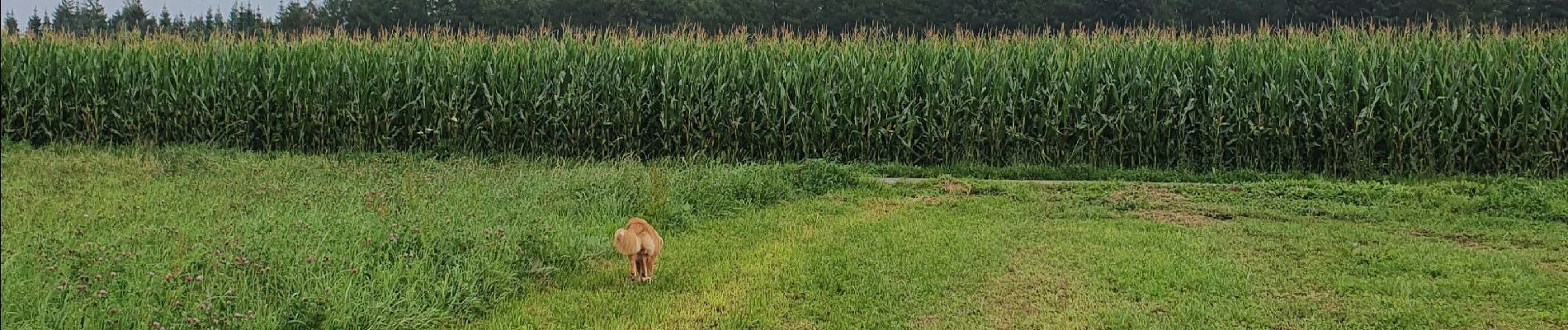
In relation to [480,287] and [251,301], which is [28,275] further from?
[480,287]

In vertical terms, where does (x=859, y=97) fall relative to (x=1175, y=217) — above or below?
above

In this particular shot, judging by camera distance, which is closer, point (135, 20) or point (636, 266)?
point (636, 266)

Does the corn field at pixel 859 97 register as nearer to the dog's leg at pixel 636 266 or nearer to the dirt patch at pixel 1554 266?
the dirt patch at pixel 1554 266

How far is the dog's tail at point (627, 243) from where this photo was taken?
5.06m

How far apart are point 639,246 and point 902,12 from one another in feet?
84.4

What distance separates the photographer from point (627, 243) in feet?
16.6

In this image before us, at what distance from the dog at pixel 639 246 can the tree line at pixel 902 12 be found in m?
19.3

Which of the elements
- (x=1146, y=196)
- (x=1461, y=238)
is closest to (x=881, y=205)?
(x=1146, y=196)

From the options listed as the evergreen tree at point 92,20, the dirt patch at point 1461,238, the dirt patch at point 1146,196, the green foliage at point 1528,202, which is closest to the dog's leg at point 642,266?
the dirt patch at point 1146,196

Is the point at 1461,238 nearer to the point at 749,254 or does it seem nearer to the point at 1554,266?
the point at 1554,266

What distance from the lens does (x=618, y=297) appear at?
16.5 ft

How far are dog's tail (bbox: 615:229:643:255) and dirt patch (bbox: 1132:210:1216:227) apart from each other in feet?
12.3

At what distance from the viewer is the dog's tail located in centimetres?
506

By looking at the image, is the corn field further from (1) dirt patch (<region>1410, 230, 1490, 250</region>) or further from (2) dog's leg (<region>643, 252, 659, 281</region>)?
(2) dog's leg (<region>643, 252, 659, 281</region>)
